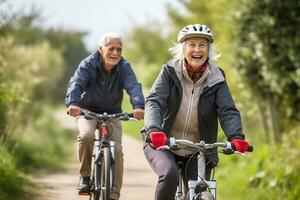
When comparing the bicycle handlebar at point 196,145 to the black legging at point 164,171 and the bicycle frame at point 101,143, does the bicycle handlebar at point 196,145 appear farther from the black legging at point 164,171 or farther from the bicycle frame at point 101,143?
the bicycle frame at point 101,143

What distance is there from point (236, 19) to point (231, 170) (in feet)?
9.75

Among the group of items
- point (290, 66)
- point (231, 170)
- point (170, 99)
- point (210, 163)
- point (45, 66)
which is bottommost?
point (210, 163)

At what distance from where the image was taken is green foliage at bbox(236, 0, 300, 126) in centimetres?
1516

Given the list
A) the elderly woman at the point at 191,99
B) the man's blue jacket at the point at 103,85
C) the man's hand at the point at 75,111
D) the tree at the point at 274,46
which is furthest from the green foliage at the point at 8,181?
the tree at the point at 274,46

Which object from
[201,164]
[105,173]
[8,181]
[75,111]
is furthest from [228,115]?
[8,181]

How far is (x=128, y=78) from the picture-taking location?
9.86 meters

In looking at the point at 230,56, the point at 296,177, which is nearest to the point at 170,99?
the point at 296,177

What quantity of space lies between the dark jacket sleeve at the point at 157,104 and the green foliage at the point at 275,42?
7.06 m

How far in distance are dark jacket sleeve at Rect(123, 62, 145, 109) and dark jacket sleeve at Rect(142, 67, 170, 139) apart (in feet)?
7.31

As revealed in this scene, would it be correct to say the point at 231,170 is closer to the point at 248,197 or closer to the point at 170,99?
the point at 248,197

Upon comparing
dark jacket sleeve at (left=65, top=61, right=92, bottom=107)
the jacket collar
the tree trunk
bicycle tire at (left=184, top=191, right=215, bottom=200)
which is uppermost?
the tree trunk

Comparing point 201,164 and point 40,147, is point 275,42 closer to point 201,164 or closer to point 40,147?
point 40,147

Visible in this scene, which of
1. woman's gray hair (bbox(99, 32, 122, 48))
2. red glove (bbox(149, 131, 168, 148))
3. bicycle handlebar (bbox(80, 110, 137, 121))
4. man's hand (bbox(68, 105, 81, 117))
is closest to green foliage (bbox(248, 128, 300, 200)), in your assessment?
bicycle handlebar (bbox(80, 110, 137, 121))

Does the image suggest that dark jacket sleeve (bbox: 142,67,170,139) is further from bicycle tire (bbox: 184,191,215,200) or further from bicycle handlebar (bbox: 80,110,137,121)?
bicycle handlebar (bbox: 80,110,137,121)
